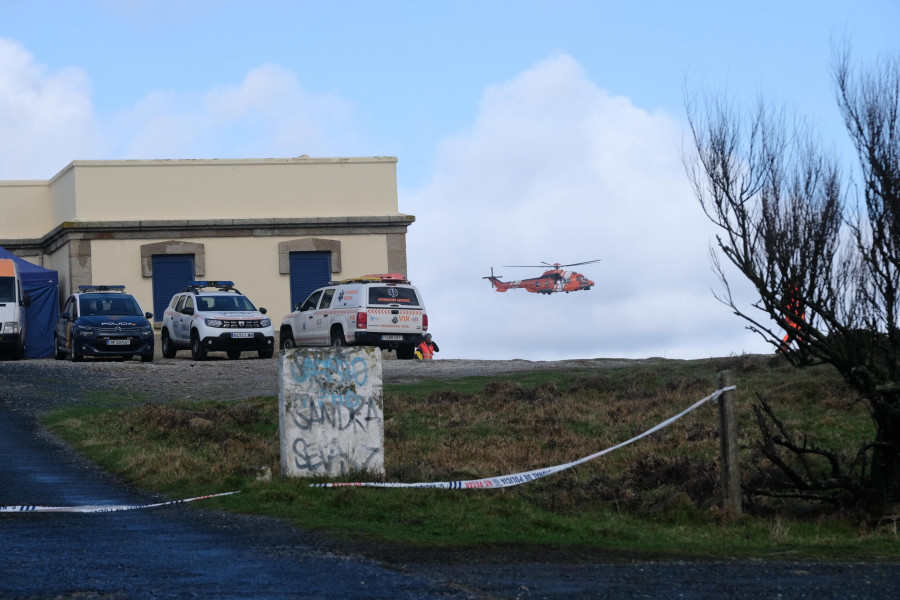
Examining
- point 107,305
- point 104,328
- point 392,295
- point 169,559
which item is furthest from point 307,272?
point 169,559

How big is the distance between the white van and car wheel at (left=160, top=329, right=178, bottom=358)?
3551 millimetres

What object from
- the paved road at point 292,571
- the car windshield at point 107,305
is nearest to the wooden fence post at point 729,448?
the paved road at point 292,571

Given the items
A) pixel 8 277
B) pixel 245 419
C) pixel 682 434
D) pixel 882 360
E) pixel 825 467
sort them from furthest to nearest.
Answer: pixel 8 277, pixel 245 419, pixel 682 434, pixel 825 467, pixel 882 360

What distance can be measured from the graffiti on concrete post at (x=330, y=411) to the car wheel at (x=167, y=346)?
2205cm

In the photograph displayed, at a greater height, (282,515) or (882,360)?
(882,360)

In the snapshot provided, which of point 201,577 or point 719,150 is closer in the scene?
point 201,577

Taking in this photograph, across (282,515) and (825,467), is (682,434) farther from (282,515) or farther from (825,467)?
(282,515)

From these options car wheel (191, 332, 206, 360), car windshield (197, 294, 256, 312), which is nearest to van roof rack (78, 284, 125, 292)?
car windshield (197, 294, 256, 312)

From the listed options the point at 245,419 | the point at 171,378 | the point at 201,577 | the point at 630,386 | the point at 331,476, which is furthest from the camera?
Answer: the point at 171,378

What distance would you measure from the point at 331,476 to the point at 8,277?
2318 centimetres

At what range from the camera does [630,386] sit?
71.2 feet

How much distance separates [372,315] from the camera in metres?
29.7

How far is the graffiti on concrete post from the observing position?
11.7m

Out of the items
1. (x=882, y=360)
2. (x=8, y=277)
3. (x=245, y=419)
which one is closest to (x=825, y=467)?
(x=882, y=360)
